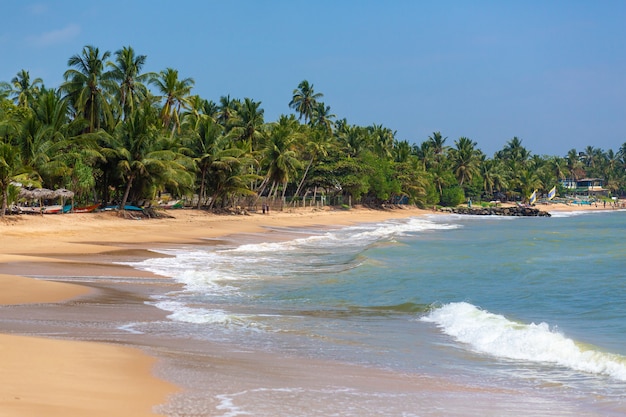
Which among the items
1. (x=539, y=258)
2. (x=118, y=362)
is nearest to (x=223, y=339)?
(x=118, y=362)

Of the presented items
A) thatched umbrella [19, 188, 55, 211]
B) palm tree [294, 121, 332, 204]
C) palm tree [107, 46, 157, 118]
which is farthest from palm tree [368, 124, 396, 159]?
thatched umbrella [19, 188, 55, 211]

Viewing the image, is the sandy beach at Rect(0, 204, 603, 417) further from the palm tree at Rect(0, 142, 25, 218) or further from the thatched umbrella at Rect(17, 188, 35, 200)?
the thatched umbrella at Rect(17, 188, 35, 200)

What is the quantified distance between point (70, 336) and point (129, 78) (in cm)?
3999

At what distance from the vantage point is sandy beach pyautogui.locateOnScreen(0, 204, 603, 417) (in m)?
5.27

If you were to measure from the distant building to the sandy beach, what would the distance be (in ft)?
451

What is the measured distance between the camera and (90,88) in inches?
1638

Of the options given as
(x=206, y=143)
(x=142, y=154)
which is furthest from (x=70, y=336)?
(x=206, y=143)

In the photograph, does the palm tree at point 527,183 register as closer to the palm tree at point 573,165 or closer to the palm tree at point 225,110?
the palm tree at point 573,165

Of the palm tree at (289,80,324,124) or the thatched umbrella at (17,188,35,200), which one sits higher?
the palm tree at (289,80,324,124)

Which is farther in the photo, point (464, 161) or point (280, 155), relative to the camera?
point (464, 161)

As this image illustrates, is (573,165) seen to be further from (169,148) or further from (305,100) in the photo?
(169,148)

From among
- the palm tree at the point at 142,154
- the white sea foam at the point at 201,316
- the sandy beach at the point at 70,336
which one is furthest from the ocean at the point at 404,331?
the palm tree at the point at 142,154

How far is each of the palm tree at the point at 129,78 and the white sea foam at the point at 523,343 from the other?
121 feet

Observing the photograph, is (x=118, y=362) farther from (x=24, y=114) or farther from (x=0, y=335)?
(x=24, y=114)
